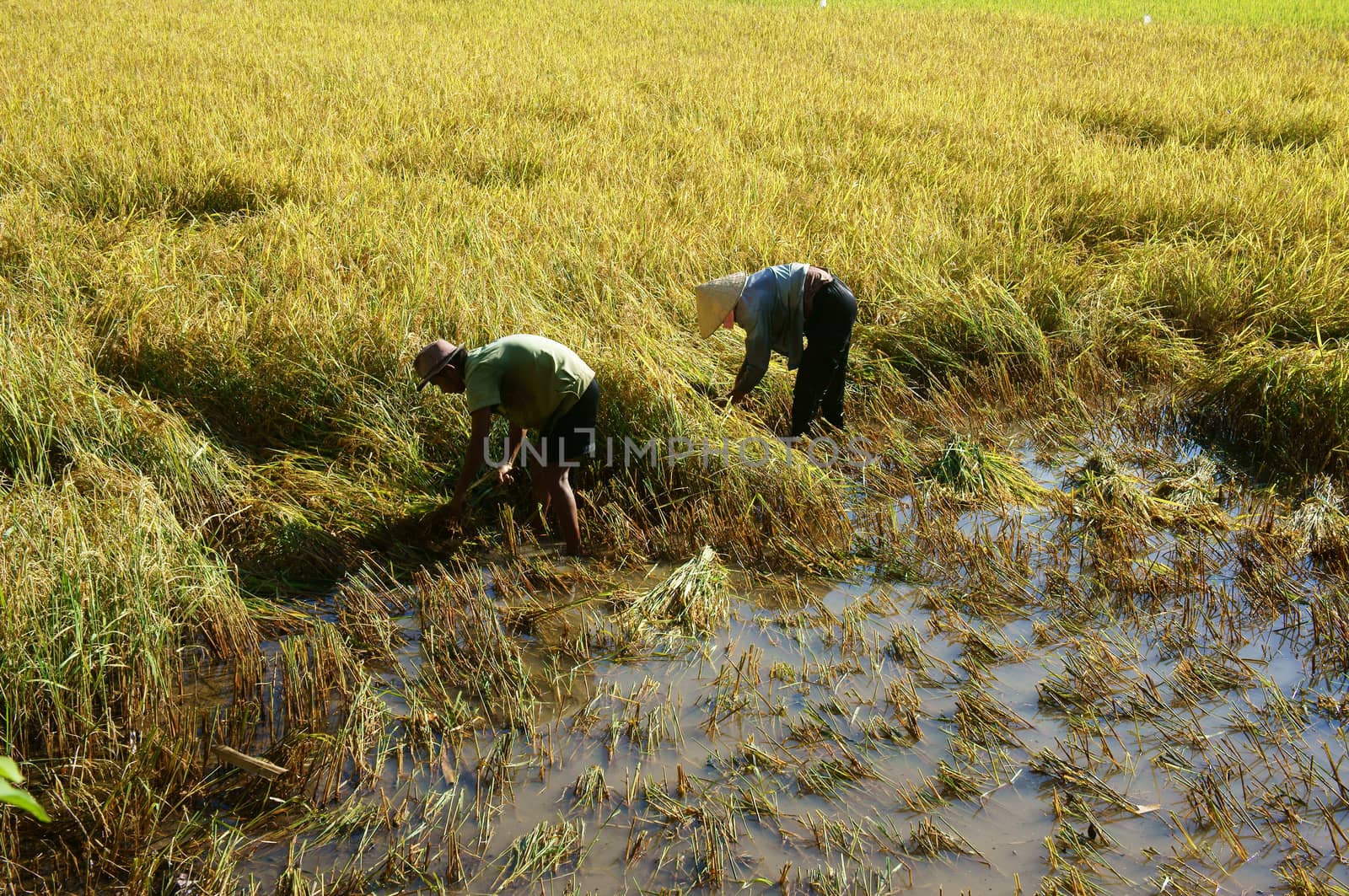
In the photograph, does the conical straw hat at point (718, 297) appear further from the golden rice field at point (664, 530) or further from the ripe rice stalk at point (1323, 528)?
the ripe rice stalk at point (1323, 528)

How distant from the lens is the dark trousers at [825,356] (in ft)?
14.3

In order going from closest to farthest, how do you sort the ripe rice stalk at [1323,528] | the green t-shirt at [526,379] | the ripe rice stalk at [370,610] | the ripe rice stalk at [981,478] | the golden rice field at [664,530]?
the golden rice field at [664,530]
the ripe rice stalk at [370,610]
the green t-shirt at [526,379]
the ripe rice stalk at [1323,528]
the ripe rice stalk at [981,478]

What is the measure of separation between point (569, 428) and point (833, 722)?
1.50 m

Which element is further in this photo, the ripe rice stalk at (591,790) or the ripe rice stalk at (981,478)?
the ripe rice stalk at (981,478)

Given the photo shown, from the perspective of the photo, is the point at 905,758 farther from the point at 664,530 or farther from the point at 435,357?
the point at 435,357

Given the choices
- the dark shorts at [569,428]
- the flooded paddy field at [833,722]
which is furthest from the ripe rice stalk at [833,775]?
the dark shorts at [569,428]

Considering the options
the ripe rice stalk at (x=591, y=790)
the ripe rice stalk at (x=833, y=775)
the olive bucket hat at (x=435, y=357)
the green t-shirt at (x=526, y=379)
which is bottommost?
the ripe rice stalk at (x=591, y=790)

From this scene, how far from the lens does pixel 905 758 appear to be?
2850 mm

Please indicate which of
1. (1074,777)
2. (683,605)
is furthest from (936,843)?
(683,605)

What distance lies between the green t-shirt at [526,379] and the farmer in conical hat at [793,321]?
69cm

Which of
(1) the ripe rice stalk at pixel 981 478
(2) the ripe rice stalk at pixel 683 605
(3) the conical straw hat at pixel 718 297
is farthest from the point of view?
(1) the ripe rice stalk at pixel 981 478

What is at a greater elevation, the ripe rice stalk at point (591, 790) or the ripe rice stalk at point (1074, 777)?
the ripe rice stalk at point (1074, 777)

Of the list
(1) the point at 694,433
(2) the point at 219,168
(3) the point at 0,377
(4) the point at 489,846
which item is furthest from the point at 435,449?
(2) the point at 219,168

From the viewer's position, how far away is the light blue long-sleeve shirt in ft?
13.9
